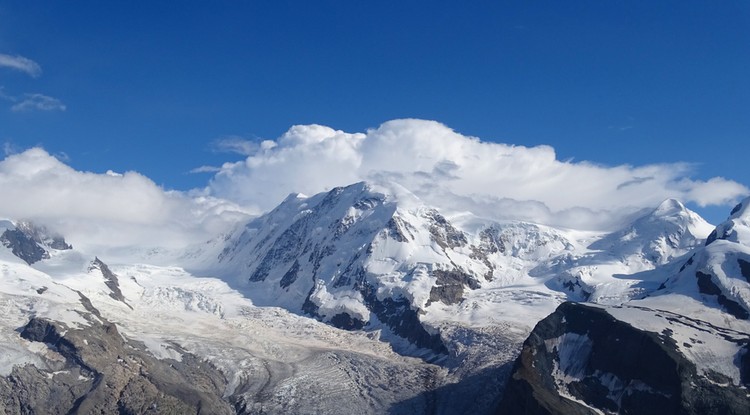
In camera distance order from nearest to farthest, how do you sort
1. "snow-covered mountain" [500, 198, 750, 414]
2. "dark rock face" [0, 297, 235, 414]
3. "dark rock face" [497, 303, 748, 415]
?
"dark rock face" [497, 303, 748, 415]
"snow-covered mountain" [500, 198, 750, 414]
"dark rock face" [0, 297, 235, 414]

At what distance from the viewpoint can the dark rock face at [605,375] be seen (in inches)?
6284

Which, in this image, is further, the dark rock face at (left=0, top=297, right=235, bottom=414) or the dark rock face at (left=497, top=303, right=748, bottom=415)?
the dark rock face at (left=0, top=297, right=235, bottom=414)

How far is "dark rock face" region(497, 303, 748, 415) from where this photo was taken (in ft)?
524

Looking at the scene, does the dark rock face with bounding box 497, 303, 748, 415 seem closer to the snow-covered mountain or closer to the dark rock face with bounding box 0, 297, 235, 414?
the snow-covered mountain

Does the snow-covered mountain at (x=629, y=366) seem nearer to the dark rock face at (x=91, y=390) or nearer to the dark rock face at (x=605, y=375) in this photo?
the dark rock face at (x=605, y=375)

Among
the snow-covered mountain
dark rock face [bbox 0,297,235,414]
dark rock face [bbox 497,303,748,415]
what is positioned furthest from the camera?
dark rock face [bbox 0,297,235,414]

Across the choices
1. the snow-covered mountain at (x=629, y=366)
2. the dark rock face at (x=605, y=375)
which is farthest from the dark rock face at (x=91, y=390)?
the snow-covered mountain at (x=629, y=366)

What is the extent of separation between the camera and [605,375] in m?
174

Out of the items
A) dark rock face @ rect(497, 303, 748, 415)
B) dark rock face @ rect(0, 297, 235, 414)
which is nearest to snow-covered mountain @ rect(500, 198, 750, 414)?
dark rock face @ rect(497, 303, 748, 415)

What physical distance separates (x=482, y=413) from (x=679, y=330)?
46.3m

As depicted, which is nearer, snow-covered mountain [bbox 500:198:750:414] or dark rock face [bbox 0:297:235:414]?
snow-covered mountain [bbox 500:198:750:414]

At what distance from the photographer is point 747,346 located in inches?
6777

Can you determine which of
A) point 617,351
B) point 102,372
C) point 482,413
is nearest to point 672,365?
point 617,351

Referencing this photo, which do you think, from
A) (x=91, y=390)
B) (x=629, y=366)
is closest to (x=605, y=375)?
(x=629, y=366)
